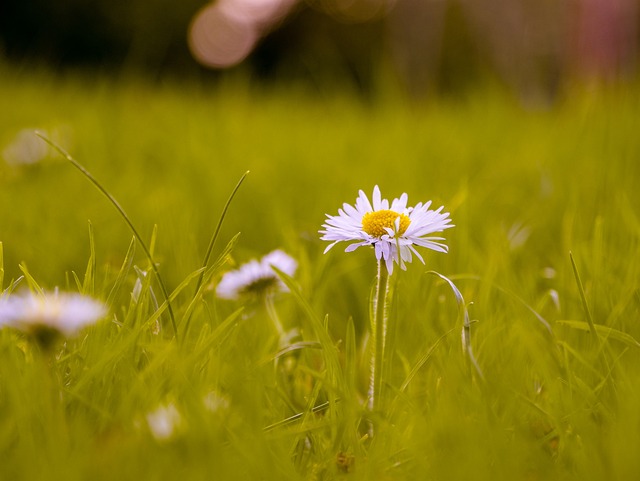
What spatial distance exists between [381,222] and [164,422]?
272 mm

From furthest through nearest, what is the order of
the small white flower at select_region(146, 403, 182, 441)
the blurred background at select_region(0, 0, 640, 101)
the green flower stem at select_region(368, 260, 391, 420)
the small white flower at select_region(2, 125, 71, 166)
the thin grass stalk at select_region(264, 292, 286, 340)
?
1. the blurred background at select_region(0, 0, 640, 101)
2. the small white flower at select_region(2, 125, 71, 166)
3. the thin grass stalk at select_region(264, 292, 286, 340)
4. the green flower stem at select_region(368, 260, 391, 420)
5. the small white flower at select_region(146, 403, 182, 441)

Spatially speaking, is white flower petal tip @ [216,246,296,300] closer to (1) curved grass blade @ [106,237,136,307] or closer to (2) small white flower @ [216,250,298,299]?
(2) small white flower @ [216,250,298,299]

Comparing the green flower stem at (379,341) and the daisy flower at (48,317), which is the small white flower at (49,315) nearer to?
the daisy flower at (48,317)

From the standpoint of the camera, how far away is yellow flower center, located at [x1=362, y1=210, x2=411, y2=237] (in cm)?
63

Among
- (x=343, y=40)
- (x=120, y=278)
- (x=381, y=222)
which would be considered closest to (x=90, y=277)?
(x=120, y=278)

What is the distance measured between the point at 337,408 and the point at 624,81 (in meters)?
2.01

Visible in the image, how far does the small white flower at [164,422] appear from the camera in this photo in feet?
1.56

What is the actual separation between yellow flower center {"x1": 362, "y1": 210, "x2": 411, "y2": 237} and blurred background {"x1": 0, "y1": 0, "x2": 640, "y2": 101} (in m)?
1.71

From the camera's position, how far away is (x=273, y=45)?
9.60 metres

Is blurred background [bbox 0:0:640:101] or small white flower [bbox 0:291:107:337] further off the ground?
blurred background [bbox 0:0:640:101]

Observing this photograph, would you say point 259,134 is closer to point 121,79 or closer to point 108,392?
point 121,79

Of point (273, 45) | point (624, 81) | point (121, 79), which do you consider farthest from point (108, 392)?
point (273, 45)

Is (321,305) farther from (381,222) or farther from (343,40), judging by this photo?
(343,40)

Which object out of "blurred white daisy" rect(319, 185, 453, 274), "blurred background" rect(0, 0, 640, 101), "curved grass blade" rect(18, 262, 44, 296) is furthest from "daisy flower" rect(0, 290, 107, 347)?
"blurred background" rect(0, 0, 640, 101)
